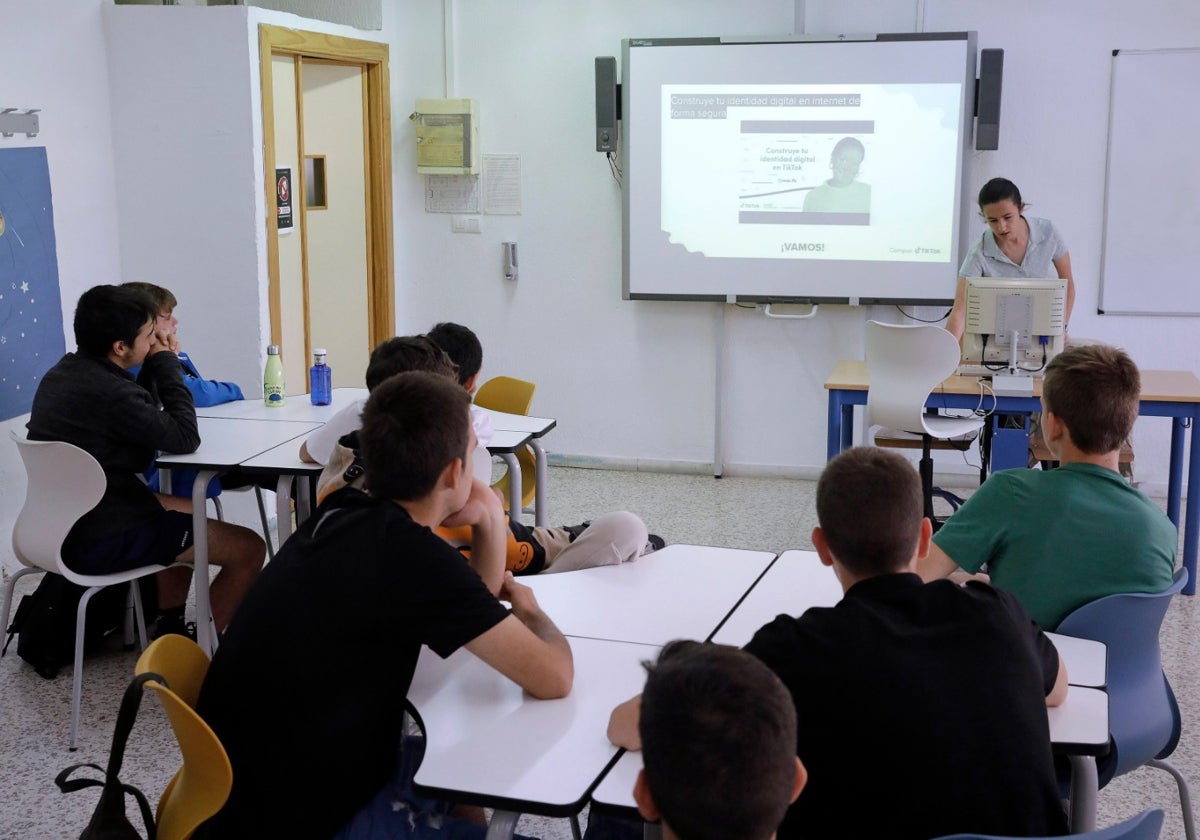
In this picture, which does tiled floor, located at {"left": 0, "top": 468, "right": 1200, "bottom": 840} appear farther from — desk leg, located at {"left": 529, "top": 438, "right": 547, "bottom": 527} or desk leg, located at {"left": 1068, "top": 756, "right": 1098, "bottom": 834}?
desk leg, located at {"left": 529, "top": 438, "right": 547, "bottom": 527}

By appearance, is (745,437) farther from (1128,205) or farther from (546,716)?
(546,716)

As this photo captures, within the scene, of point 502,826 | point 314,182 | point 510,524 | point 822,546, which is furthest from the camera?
point 314,182

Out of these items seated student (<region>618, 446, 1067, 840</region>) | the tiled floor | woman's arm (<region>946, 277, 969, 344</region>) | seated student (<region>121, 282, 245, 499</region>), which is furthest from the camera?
woman's arm (<region>946, 277, 969, 344</region>)

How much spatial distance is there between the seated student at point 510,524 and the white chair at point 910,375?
1.76 meters

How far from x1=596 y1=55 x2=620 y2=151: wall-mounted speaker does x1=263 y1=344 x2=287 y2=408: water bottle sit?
7.91ft

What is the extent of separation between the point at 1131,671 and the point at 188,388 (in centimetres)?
295

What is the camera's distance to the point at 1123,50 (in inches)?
225

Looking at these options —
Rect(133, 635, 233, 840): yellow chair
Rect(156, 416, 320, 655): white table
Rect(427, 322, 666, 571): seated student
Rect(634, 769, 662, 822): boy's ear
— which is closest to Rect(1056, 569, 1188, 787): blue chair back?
Rect(427, 322, 666, 571): seated student

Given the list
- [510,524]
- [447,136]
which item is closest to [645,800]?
[510,524]

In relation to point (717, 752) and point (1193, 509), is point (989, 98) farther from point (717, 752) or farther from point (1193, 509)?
point (717, 752)

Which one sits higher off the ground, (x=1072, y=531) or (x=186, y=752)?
(x=1072, y=531)

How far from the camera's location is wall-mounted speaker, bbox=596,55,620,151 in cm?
611

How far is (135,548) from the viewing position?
3572 mm

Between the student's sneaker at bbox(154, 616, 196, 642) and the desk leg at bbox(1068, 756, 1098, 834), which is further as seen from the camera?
the student's sneaker at bbox(154, 616, 196, 642)
